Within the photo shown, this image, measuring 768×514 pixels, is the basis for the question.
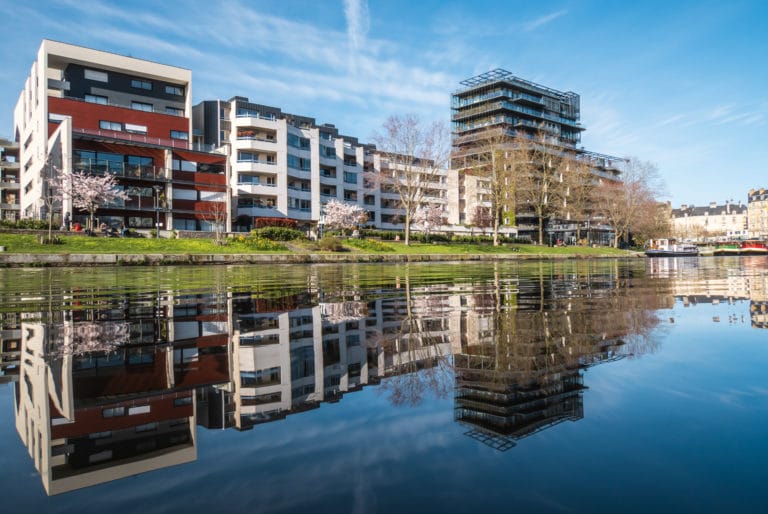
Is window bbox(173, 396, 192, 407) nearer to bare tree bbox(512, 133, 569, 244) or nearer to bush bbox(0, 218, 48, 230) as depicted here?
bush bbox(0, 218, 48, 230)

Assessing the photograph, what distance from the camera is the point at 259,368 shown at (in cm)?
324

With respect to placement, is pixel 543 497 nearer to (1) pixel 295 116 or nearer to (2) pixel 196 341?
(2) pixel 196 341

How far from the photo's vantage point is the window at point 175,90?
59750 mm

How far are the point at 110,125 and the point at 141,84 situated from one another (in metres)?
7.53

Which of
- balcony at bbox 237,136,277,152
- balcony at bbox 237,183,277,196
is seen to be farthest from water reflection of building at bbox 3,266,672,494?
balcony at bbox 237,136,277,152

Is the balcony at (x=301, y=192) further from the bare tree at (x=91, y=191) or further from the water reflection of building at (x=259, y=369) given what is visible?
the water reflection of building at (x=259, y=369)

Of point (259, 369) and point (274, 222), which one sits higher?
point (274, 222)

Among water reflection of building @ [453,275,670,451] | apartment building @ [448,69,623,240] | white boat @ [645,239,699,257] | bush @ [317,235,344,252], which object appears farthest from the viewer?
apartment building @ [448,69,623,240]

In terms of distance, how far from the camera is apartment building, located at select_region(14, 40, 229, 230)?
155 feet

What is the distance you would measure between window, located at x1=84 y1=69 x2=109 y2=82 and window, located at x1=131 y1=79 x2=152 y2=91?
8.82ft

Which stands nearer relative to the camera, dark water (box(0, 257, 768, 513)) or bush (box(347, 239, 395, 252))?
dark water (box(0, 257, 768, 513))

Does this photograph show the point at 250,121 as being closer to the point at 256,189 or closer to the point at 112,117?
the point at 256,189

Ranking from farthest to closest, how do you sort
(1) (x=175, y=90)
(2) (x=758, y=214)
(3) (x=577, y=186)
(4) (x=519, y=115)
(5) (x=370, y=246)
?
(2) (x=758, y=214), (4) (x=519, y=115), (3) (x=577, y=186), (1) (x=175, y=90), (5) (x=370, y=246)

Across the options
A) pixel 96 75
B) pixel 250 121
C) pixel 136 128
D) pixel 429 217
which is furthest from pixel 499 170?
pixel 96 75
